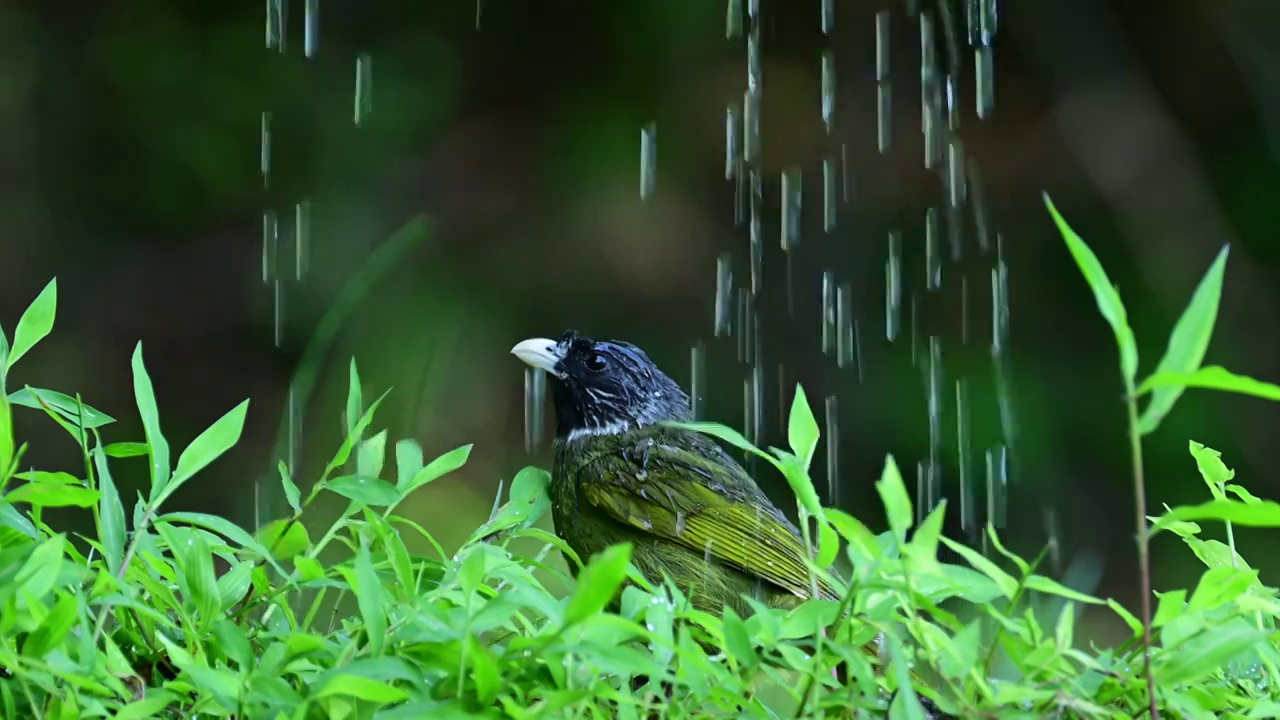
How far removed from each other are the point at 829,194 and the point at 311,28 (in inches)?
89.7

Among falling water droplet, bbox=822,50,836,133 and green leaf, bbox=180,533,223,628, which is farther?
falling water droplet, bbox=822,50,836,133

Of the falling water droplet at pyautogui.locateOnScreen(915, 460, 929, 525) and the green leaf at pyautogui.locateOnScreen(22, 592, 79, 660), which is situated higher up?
the green leaf at pyautogui.locateOnScreen(22, 592, 79, 660)

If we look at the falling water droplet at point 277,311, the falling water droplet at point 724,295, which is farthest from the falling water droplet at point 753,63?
the falling water droplet at point 277,311

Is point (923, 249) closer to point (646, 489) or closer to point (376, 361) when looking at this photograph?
point (376, 361)

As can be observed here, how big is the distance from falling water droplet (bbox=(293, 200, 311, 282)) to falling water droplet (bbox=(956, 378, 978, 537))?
99.6 inches

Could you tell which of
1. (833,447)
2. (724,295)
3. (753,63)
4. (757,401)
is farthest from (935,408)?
(753,63)

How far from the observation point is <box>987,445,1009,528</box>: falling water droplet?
4867 millimetres

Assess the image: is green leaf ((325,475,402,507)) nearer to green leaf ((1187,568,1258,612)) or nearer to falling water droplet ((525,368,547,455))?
green leaf ((1187,568,1258,612))

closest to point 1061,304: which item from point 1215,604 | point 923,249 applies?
point 923,249

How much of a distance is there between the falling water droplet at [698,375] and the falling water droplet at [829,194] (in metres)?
0.80

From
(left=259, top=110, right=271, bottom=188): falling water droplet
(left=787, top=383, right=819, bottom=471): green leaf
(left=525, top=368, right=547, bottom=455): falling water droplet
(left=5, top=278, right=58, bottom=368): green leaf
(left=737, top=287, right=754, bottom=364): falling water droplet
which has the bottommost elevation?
(left=525, top=368, right=547, bottom=455): falling water droplet

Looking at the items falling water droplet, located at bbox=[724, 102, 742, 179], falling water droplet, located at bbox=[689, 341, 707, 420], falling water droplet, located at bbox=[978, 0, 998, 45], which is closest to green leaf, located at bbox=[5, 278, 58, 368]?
falling water droplet, located at bbox=[689, 341, 707, 420]

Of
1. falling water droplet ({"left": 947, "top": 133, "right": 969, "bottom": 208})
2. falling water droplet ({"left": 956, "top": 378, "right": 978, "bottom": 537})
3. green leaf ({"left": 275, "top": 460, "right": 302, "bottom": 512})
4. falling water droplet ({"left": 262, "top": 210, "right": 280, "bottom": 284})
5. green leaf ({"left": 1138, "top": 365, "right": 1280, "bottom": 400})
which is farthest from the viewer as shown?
falling water droplet ({"left": 947, "top": 133, "right": 969, "bottom": 208})

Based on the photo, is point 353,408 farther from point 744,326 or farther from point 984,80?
point 984,80
